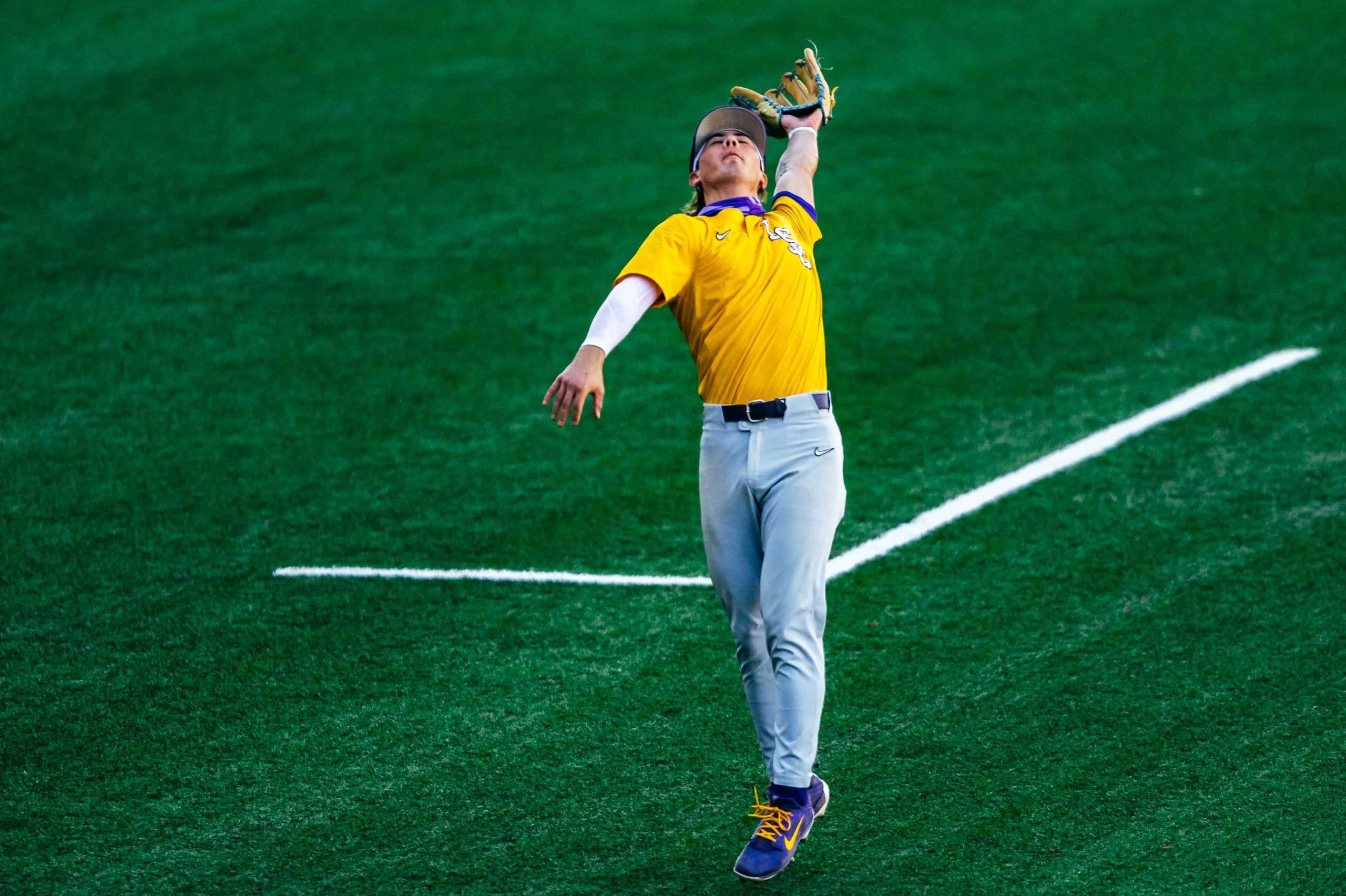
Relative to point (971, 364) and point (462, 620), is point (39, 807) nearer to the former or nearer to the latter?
point (462, 620)

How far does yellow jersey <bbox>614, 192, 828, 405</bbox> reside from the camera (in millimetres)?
4887

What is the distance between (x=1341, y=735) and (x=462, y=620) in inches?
139

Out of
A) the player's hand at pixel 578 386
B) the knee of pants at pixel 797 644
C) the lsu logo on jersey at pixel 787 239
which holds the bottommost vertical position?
the knee of pants at pixel 797 644

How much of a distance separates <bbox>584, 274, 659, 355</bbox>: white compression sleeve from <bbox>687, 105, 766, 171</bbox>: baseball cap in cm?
70

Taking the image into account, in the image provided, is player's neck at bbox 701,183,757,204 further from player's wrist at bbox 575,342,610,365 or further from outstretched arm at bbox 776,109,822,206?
player's wrist at bbox 575,342,610,365

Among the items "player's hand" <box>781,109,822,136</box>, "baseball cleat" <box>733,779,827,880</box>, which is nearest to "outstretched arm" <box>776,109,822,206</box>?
"player's hand" <box>781,109,822,136</box>

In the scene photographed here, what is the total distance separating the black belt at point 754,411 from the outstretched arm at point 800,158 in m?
0.87

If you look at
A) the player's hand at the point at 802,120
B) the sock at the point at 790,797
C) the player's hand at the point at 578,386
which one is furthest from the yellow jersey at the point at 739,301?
the sock at the point at 790,797

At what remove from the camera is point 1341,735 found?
537 centimetres

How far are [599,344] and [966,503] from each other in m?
3.41

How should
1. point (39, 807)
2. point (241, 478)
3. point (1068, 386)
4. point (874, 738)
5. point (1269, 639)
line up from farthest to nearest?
1. point (1068, 386)
2. point (241, 478)
3. point (1269, 639)
4. point (874, 738)
5. point (39, 807)

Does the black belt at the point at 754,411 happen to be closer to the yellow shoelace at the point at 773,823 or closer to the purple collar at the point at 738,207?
the purple collar at the point at 738,207

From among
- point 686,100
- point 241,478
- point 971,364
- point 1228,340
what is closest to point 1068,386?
point 971,364

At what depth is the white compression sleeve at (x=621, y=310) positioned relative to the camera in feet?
15.5
